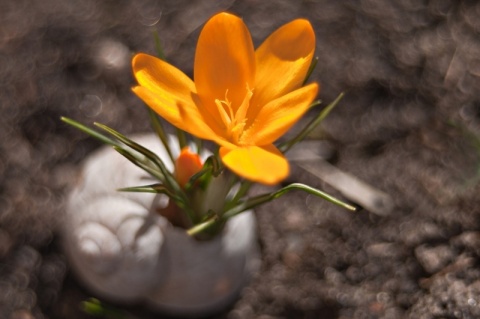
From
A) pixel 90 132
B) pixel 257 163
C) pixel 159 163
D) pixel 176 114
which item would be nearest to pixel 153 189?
pixel 159 163

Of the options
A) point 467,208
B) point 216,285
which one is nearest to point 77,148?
point 216,285

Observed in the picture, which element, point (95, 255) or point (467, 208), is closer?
point (95, 255)

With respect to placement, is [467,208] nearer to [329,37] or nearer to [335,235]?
[335,235]

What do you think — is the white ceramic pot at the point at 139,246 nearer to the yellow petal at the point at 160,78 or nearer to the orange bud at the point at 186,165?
the orange bud at the point at 186,165

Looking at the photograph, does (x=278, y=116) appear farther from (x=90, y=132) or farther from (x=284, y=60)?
(x=90, y=132)

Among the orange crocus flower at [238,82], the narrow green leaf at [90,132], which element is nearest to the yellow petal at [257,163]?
the orange crocus flower at [238,82]

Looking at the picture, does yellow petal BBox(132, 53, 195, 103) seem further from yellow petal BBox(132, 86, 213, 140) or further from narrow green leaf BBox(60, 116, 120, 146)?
narrow green leaf BBox(60, 116, 120, 146)
